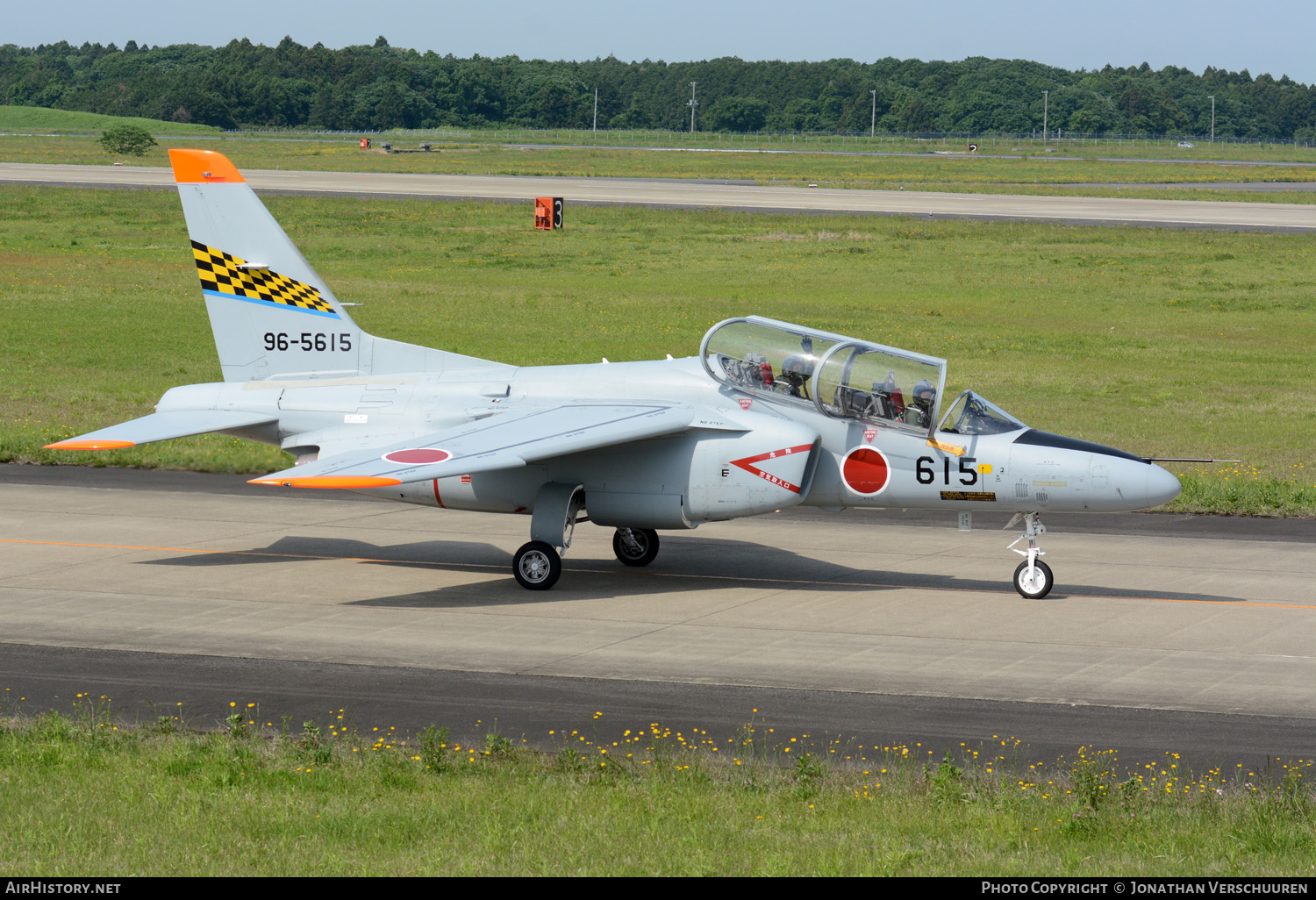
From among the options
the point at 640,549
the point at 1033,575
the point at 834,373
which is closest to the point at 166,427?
the point at 640,549

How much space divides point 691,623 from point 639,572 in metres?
2.88

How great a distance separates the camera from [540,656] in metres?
14.6

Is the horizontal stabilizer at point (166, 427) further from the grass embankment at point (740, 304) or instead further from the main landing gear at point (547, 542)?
the grass embankment at point (740, 304)

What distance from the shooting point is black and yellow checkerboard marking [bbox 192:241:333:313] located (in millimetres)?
19219

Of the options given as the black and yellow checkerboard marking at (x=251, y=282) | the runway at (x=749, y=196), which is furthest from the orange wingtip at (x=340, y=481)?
the runway at (x=749, y=196)

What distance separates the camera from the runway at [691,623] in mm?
12836

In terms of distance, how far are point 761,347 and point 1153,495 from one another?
4.82 metres

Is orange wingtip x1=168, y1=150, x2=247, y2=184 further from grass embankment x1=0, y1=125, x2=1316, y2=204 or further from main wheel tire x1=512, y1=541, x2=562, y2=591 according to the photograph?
grass embankment x1=0, y1=125, x2=1316, y2=204

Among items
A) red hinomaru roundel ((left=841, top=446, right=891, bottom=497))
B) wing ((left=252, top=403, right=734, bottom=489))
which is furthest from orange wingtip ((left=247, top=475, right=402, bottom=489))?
red hinomaru roundel ((left=841, top=446, right=891, bottom=497))

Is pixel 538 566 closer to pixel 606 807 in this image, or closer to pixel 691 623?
pixel 691 623

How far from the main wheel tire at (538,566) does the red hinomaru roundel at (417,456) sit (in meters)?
1.80

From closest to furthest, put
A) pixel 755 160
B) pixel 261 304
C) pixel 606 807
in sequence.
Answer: pixel 606 807, pixel 261 304, pixel 755 160

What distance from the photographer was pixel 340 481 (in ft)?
50.9

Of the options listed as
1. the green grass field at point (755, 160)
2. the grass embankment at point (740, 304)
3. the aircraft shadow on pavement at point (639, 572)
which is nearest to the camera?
the aircraft shadow on pavement at point (639, 572)
